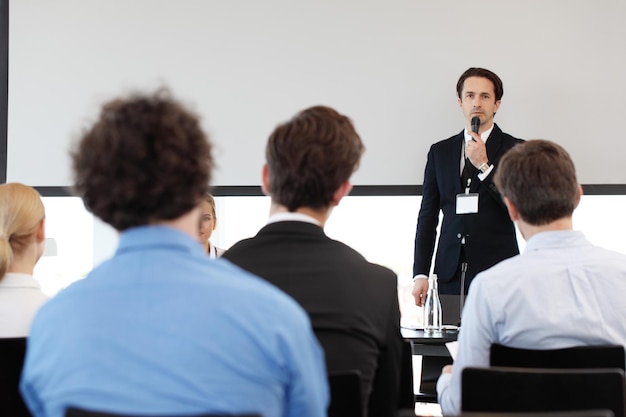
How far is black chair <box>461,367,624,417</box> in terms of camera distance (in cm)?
169

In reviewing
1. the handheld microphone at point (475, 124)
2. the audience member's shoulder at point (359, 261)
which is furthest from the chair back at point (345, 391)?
the handheld microphone at point (475, 124)

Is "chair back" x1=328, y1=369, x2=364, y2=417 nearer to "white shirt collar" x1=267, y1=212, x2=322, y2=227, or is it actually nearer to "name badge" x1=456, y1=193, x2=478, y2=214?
"white shirt collar" x1=267, y1=212, x2=322, y2=227

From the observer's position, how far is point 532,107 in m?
4.69

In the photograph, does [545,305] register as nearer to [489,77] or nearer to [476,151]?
[476,151]

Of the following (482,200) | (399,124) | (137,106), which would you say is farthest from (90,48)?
(137,106)

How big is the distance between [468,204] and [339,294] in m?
2.48

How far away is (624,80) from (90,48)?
3.09 metres

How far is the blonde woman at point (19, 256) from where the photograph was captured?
219 centimetres

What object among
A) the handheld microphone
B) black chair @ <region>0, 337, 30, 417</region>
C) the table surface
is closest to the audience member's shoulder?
black chair @ <region>0, 337, 30, 417</region>

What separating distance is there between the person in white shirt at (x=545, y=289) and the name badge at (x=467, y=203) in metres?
1.91

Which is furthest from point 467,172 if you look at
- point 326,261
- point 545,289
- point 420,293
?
point 326,261

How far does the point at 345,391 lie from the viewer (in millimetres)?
1539

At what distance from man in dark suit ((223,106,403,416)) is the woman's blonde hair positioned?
79 centimetres

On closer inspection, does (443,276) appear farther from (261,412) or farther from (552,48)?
(261,412)
